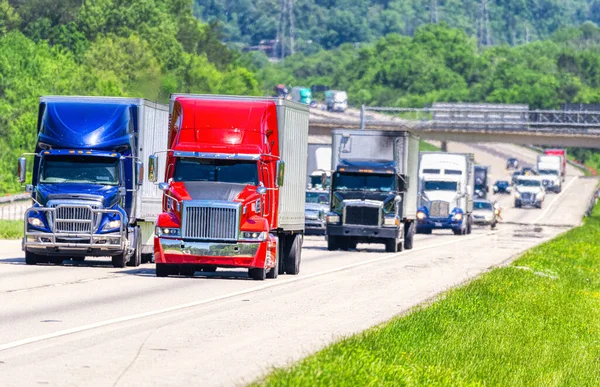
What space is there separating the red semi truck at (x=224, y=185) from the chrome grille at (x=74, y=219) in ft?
6.87

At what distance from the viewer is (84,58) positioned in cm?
Answer: 14575

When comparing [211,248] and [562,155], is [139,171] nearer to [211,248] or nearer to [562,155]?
[211,248]

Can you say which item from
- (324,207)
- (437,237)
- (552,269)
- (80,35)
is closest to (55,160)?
(552,269)

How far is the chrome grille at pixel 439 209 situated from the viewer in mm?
63688

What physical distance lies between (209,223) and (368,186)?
1792 centimetres

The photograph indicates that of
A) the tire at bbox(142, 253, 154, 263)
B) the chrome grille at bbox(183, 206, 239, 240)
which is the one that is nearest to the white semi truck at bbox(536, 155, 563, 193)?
the tire at bbox(142, 253, 154, 263)

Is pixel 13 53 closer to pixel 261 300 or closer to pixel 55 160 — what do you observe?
pixel 55 160

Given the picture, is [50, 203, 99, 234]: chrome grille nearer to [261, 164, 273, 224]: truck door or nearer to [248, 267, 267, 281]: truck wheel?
[248, 267, 267, 281]: truck wheel

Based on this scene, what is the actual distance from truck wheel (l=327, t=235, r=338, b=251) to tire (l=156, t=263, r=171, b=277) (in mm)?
16903

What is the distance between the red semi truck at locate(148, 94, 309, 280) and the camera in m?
27.0

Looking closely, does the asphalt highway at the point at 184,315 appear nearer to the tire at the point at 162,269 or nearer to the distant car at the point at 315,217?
the tire at the point at 162,269

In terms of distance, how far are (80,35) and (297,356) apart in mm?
154315

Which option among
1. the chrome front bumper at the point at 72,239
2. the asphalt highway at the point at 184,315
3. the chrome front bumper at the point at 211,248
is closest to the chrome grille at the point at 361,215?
the asphalt highway at the point at 184,315

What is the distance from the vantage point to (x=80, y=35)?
166250 mm
